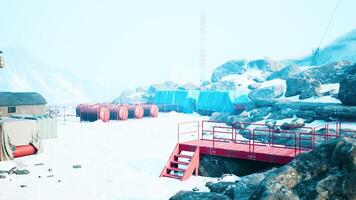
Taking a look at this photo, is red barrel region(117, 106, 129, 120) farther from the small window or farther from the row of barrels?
the small window

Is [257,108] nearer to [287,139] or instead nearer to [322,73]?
[322,73]

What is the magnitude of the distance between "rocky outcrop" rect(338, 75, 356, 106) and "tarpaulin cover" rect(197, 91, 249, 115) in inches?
677

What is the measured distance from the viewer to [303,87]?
31.4 meters

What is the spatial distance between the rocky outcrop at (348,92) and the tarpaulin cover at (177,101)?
23425 millimetres

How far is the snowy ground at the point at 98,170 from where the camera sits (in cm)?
1270

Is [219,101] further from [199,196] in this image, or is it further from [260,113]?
[199,196]

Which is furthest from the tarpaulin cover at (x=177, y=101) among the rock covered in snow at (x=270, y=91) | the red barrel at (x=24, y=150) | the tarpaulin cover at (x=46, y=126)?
the red barrel at (x=24, y=150)

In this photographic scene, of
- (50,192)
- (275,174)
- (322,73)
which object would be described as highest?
(322,73)

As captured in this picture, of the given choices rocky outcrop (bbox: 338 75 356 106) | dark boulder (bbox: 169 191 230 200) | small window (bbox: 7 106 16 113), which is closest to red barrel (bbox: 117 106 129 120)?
small window (bbox: 7 106 16 113)

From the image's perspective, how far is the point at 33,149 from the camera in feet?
63.4

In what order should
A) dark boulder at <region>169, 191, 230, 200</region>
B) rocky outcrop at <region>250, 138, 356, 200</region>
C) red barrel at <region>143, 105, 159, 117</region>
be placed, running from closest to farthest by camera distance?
1. rocky outcrop at <region>250, 138, 356, 200</region>
2. dark boulder at <region>169, 191, 230, 200</region>
3. red barrel at <region>143, 105, 159, 117</region>

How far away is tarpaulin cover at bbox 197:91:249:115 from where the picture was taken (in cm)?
4194

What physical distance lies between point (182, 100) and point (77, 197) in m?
35.4

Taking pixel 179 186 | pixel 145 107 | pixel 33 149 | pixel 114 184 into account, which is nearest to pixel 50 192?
pixel 114 184
